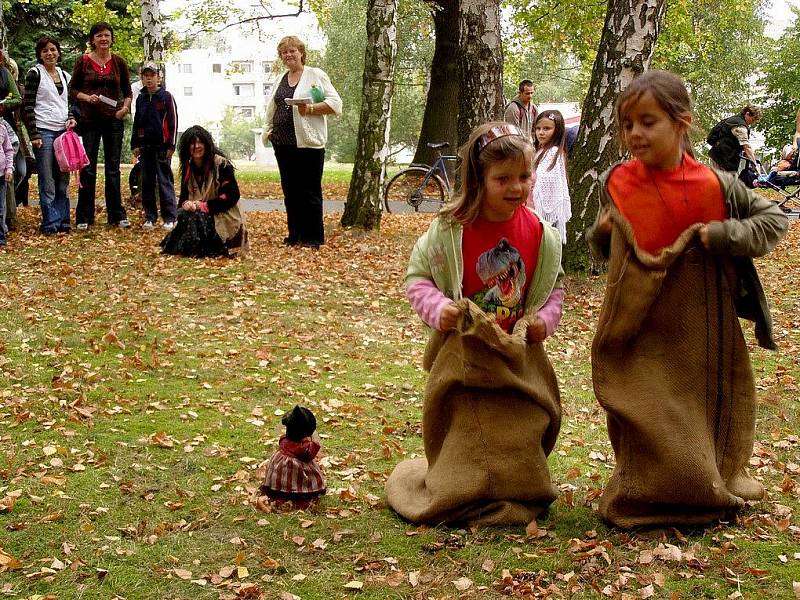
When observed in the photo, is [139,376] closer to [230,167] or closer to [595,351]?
[595,351]

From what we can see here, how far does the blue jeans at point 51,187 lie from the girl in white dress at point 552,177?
604 cm

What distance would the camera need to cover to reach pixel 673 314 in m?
3.91

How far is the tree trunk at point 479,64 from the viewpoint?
10453 mm

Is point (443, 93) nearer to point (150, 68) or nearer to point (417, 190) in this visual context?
point (417, 190)

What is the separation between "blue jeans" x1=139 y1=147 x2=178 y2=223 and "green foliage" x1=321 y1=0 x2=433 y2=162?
686 inches

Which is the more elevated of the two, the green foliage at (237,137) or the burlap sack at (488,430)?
the burlap sack at (488,430)

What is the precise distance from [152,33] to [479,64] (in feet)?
19.3

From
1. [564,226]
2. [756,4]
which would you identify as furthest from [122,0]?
[756,4]

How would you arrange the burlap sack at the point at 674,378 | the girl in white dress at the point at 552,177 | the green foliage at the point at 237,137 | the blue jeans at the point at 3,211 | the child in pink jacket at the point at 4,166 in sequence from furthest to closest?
the green foliage at the point at 237,137, the blue jeans at the point at 3,211, the child in pink jacket at the point at 4,166, the girl in white dress at the point at 552,177, the burlap sack at the point at 674,378

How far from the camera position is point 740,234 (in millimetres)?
3668

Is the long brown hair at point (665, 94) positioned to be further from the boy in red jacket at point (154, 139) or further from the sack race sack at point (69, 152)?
the boy in red jacket at point (154, 139)

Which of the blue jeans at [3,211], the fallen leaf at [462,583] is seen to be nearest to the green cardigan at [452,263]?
the fallen leaf at [462,583]

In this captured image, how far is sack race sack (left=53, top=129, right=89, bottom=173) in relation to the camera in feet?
37.2

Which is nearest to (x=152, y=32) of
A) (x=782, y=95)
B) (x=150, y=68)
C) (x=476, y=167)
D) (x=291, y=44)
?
(x=150, y=68)
